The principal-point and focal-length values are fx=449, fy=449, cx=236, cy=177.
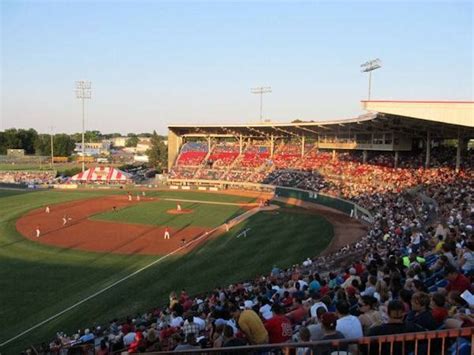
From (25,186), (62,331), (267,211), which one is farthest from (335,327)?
(25,186)

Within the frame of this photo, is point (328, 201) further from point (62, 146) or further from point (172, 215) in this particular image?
point (62, 146)

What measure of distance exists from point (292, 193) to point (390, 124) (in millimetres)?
18627

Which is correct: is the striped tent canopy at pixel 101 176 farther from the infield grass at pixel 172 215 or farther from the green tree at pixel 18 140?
the green tree at pixel 18 140

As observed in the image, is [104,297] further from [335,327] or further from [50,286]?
[335,327]

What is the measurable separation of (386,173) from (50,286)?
33.7 metres

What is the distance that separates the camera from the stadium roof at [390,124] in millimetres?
20672

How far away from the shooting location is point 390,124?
3759 cm

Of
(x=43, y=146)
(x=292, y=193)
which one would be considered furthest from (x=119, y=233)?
(x=43, y=146)

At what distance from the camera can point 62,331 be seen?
16328 mm

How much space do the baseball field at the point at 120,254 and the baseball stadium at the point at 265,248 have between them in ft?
0.41

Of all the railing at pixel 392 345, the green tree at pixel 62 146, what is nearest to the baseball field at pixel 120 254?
the railing at pixel 392 345

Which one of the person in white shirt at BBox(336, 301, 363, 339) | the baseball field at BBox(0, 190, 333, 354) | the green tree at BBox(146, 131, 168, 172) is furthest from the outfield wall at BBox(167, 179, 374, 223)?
the person in white shirt at BBox(336, 301, 363, 339)

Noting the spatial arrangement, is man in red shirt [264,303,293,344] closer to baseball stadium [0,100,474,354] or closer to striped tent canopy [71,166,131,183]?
baseball stadium [0,100,474,354]

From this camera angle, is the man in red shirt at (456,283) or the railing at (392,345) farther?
the man in red shirt at (456,283)
